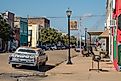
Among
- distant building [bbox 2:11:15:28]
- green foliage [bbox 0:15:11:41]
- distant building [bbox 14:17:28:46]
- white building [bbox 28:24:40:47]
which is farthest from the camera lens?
white building [bbox 28:24:40:47]

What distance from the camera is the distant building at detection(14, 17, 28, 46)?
111456 millimetres

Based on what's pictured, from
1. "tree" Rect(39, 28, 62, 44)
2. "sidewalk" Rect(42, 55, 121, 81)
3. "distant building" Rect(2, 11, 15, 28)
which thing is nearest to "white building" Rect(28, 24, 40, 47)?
"tree" Rect(39, 28, 62, 44)

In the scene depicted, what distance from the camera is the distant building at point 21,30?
111m

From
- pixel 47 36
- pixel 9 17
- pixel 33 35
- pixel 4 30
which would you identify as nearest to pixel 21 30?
pixel 47 36

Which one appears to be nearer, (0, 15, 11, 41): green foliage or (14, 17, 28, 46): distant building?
(0, 15, 11, 41): green foliage

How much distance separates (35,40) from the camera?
128000 mm

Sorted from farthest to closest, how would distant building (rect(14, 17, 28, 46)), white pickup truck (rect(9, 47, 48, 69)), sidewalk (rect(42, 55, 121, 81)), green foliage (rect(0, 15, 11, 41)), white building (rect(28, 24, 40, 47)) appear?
white building (rect(28, 24, 40, 47)), distant building (rect(14, 17, 28, 46)), green foliage (rect(0, 15, 11, 41)), white pickup truck (rect(9, 47, 48, 69)), sidewalk (rect(42, 55, 121, 81))

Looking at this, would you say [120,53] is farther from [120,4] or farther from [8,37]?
[8,37]

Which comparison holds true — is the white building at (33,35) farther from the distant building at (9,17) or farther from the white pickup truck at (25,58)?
the white pickup truck at (25,58)

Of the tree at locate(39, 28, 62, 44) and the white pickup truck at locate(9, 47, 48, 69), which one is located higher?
the tree at locate(39, 28, 62, 44)

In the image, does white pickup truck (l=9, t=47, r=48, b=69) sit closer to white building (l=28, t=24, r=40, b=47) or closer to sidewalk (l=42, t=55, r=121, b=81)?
sidewalk (l=42, t=55, r=121, b=81)

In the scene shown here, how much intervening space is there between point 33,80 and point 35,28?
4353 inches

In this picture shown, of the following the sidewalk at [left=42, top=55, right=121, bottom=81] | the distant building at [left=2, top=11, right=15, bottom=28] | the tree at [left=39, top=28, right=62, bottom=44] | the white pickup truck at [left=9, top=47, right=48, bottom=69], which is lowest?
the sidewalk at [left=42, top=55, right=121, bottom=81]

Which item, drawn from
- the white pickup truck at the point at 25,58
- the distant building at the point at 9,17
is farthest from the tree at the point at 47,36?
the white pickup truck at the point at 25,58
